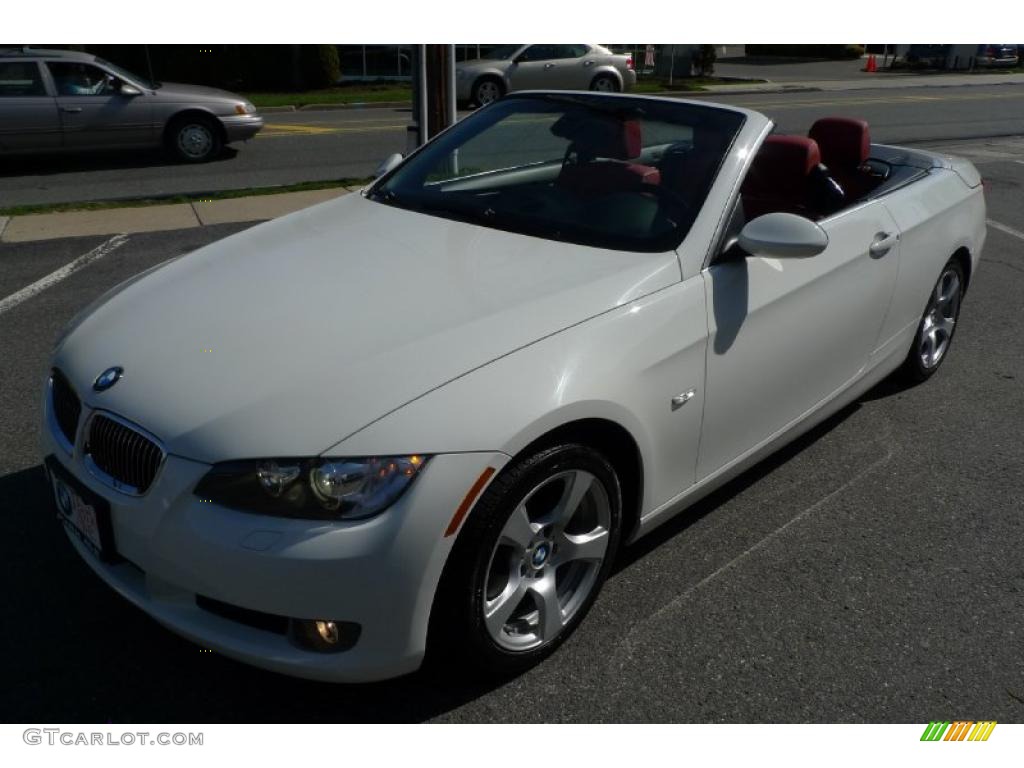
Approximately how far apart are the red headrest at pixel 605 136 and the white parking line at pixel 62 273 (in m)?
4.02

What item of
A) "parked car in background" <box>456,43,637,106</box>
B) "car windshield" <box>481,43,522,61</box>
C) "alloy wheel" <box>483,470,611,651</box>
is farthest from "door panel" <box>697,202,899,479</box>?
"car windshield" <box>481,43,522,61</box>

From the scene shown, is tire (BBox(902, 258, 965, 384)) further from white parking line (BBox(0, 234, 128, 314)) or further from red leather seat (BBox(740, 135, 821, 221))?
white parking line (BBox(0, 234, 128, 314))

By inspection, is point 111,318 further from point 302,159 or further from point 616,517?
point 302,159

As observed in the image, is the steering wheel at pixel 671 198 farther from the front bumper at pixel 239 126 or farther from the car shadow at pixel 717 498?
the front bumper at pixel 239 126

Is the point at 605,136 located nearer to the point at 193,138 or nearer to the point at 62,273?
the point at 62,273

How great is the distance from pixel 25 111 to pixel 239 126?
2495 millimetres

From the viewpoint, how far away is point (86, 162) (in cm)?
1287

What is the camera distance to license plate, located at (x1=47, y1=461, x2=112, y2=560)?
2723 millimetres

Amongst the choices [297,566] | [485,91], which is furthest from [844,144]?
[485,91]

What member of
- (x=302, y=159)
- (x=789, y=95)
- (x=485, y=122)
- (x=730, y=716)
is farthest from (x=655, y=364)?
(x=789, y=95)

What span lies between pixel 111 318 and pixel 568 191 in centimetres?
171

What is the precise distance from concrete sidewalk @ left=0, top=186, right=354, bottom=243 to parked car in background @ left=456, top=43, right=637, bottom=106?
11.1m

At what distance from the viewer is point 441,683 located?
2.92 m

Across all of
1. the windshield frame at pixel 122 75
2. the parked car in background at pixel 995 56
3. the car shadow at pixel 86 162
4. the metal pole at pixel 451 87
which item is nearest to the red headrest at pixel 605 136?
the metal pole at pixel 451 87
